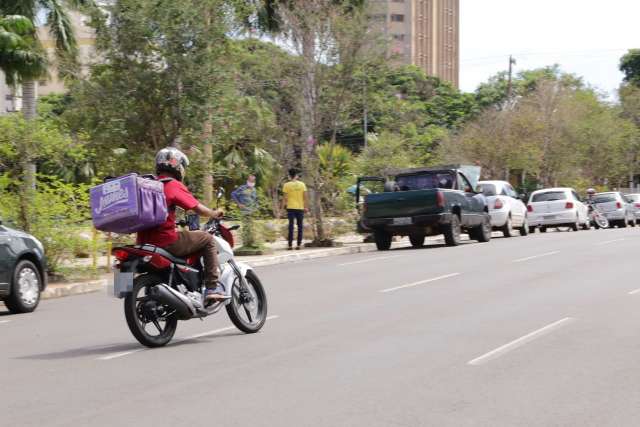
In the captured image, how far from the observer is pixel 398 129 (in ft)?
120

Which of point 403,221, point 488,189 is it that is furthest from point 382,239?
point 488,189

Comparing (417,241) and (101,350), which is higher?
(101,350)

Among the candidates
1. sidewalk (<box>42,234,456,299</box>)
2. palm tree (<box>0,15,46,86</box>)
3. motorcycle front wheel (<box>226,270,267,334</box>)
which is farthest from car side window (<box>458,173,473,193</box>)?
motorcycle front wheel (<box>226,270,267,334</box>)

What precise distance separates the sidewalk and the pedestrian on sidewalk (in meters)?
0.60

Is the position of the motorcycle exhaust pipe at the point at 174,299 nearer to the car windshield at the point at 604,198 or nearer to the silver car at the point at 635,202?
the car windshield at the point at 604,198

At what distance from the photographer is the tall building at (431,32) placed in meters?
127

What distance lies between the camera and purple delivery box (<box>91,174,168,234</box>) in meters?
9.75

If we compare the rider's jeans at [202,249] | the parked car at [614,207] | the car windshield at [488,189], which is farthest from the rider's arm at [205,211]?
the parked car at [614,207]

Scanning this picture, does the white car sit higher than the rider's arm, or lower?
lower

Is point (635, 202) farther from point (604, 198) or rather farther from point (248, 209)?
point (248, 209)

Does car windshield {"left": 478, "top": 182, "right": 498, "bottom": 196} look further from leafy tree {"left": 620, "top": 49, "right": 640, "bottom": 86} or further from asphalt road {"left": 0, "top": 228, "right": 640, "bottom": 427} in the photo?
leafy tree {"left": 620, "top": 49, "right": 640, "bottom": 86}

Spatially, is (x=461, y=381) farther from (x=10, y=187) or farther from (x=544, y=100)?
(x=544, y=100)

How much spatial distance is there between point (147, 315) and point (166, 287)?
33 centimetres

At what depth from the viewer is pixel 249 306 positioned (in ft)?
36.9
